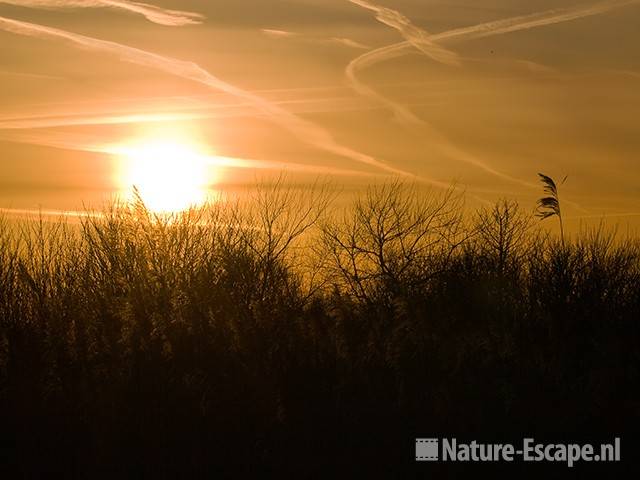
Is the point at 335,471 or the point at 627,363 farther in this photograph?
the point at 627,363

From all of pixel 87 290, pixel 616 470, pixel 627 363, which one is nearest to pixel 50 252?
pixel 87 290

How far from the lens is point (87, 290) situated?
78.5 ft

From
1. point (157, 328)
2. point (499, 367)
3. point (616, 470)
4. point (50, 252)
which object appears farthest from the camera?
point (50, 252)

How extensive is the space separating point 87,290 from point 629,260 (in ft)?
45.1

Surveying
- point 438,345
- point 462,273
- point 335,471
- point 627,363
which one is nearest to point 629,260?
point 462,273

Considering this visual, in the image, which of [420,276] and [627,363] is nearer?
[627,363]

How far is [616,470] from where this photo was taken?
10.8m

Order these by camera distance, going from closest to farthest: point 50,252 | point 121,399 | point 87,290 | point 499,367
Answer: point 121,399
point 499,367
point 87,290
point 50,252

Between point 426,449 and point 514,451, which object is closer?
point 426,449

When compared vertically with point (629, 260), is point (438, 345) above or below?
below

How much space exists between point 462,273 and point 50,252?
11.9 m

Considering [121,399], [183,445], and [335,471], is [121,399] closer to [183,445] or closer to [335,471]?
[183,445]

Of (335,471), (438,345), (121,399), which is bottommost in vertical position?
(335,471)

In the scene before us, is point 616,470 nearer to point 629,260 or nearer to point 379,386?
point 379,386
